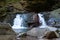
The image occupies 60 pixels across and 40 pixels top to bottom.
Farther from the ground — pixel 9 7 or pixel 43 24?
pixel 9 7

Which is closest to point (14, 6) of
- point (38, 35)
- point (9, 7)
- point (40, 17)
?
point (9, 7)

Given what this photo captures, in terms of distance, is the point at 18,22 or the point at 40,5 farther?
the point at 40,5

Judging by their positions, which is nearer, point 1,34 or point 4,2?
point 1,34

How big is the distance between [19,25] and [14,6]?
451 cm

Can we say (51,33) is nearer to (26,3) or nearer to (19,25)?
(19,25)

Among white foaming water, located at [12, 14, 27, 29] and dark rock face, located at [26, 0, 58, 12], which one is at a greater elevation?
dark rock face, located at [26, 0, 58, 12]

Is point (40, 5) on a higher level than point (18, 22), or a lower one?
higher

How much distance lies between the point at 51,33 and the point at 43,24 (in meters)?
7.03

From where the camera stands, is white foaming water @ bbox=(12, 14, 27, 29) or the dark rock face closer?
white foaming water @ bbox=(12, 14, 27, 29)

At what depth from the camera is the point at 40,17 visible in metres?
14.2

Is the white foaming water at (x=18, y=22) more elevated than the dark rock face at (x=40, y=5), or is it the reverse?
the dark rock face at (x=40, y=5)

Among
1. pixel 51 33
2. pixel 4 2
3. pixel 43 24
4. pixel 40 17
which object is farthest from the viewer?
pixel 40 17

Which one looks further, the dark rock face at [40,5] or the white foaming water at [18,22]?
the dark rock face at [40,5]

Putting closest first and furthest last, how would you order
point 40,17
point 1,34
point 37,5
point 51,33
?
point 1,34
point 51,33
point 40,17
point 37,5
